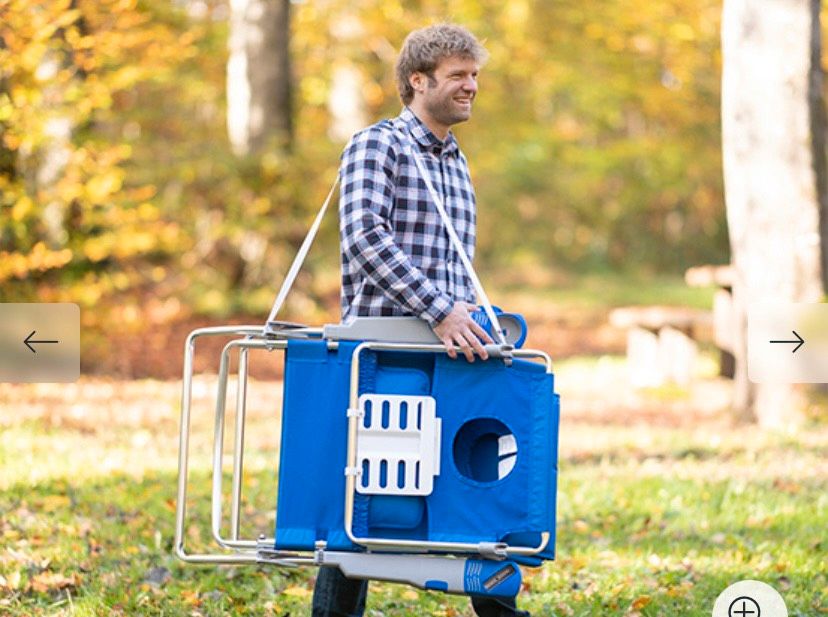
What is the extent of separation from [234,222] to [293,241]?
0.72m

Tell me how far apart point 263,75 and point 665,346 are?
533 cm

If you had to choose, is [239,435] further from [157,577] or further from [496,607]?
[157,577]

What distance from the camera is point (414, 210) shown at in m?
3.73

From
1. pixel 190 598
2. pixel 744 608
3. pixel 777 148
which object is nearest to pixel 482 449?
pixel 744 608

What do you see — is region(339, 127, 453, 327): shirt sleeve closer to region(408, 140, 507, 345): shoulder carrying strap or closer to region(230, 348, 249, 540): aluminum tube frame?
region(408, 140, 507, 345): shoulder carrying strap

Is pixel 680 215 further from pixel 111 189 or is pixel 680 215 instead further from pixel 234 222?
pixel 111 189

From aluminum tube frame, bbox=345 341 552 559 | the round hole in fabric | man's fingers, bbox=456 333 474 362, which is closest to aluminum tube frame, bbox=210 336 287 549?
aluminum tube frame, bbox=345 341 552 559

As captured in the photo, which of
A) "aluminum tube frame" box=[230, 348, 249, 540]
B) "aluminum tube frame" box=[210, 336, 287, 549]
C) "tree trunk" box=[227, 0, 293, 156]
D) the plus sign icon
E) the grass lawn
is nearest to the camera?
Answer: "aluminum tube frame" box=[210, 336, 287, 549]

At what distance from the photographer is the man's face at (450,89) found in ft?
12.3

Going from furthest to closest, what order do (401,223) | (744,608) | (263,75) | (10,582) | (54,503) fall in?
(263,75) → (54,503) → (10,582) → (744,608) → (401,223)

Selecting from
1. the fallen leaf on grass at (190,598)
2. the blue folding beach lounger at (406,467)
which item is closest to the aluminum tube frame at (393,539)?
the blue folding beach lounger at (406,467)

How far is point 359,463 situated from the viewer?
3.41 meters

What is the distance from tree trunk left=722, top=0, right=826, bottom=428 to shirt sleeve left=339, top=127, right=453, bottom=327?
5643 millimetres

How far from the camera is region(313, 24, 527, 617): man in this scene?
141 inches
